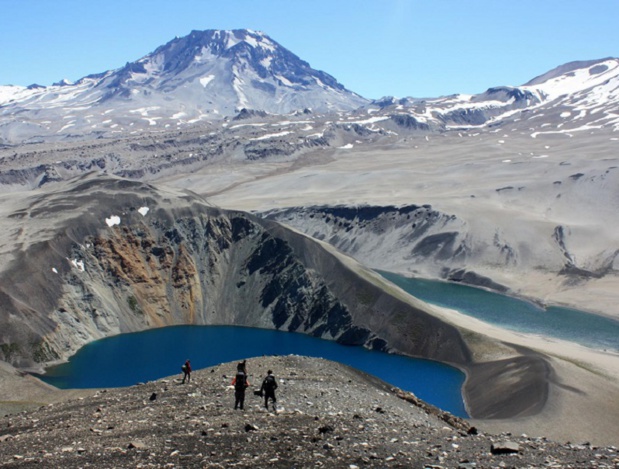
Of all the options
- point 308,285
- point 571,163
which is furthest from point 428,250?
point 571,163

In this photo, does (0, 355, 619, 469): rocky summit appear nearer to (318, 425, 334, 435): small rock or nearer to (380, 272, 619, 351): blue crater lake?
(318, 425, 334, 435): small rock

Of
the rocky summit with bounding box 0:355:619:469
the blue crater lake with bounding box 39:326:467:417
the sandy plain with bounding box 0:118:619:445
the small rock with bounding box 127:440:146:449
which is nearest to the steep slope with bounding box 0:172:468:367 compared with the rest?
the blue crater lake with bounding box 39:326:467:417

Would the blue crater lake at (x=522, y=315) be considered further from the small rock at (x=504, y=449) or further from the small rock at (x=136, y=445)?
the small rock at (x=136, y=445)

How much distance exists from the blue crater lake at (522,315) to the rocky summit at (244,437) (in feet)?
221

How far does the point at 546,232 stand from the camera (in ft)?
457

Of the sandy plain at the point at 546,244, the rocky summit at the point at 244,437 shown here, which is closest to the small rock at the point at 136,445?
the rocky summit at the point at 244,437

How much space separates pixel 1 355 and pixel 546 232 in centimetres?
10900

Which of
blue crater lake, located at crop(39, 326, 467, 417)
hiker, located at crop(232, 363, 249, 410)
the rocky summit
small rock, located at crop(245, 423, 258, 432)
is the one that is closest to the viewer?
the rocky summit

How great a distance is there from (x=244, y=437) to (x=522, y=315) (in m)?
89.2

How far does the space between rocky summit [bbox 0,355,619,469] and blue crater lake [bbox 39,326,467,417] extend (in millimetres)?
33206

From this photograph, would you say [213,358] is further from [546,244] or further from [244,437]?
[546,244]

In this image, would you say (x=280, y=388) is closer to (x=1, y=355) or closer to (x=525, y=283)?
(x=1, y=355)

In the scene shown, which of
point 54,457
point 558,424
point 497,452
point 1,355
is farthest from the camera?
point 1,355

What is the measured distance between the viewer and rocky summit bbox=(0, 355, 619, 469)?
65.0 feet
